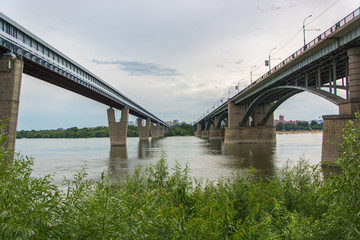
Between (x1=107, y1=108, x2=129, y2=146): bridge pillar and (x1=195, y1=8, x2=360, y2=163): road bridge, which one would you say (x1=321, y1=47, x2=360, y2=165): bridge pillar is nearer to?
(x1=195, y1=8, x2=360, y2=163): road bridge

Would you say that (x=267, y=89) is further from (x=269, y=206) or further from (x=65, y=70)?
(x=269, y=206)

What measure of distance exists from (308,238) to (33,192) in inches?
215

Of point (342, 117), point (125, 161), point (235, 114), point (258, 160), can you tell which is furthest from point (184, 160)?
point (235, 114)

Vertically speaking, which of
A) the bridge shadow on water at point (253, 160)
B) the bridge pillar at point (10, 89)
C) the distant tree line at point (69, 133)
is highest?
the bridge pillar at point (10, 89)

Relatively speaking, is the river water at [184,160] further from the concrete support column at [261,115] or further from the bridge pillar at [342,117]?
the concrete support column at [261,115]

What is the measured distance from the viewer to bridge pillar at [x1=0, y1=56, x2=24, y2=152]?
19.8 m

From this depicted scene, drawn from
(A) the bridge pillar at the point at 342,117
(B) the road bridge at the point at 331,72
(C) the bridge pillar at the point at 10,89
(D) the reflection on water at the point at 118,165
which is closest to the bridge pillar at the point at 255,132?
(B) the road bridge at the point at 331,72

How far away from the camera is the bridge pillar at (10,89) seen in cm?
1984

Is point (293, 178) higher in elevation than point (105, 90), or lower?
lower

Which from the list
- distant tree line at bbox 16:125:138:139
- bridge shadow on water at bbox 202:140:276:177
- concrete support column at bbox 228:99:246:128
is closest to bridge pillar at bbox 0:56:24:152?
bridge shadow on water at bbox 202:140:276:177

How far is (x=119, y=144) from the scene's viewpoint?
61.7 metres

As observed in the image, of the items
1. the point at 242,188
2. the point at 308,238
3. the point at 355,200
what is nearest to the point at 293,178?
the point at 242,188

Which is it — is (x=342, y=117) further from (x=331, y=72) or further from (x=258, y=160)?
(x=331, y=72)

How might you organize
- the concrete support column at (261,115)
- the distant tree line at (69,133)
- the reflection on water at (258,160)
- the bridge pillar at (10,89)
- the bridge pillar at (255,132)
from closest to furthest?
1. the bridge pillar at (10,89)
2. the reflection on water at (258,160)
3. the bridge pillar at (255,132)
4. the concrete support column at (261,115)
5. the distant tree line at (69,133)
